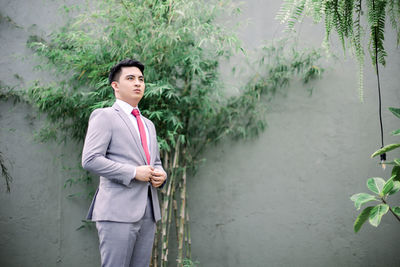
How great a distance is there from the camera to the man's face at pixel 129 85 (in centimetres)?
175

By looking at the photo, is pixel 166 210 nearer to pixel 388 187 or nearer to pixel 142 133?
pixel 142 133

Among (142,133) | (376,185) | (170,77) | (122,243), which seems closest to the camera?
(122,243)

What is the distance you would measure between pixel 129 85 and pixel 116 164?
1.51 feet

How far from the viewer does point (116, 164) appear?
157 centimetres

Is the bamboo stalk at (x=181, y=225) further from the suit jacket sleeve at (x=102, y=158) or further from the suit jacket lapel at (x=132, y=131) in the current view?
the suit jacket sleeve at (x=102, y=158)

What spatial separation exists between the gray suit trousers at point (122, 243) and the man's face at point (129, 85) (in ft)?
2.16

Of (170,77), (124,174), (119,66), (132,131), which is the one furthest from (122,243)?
(170,77)

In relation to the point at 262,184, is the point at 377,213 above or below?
below

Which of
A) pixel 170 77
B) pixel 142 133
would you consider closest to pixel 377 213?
pixel 142 133

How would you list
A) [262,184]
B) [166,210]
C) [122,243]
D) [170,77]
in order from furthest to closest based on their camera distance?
[262,184]
[170,77]
[166,210]
[122,243]

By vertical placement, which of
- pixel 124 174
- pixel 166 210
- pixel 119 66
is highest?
pixel 119 66

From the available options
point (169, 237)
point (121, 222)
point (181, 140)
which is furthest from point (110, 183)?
point (169, 237)

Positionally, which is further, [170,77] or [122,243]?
[170,77]

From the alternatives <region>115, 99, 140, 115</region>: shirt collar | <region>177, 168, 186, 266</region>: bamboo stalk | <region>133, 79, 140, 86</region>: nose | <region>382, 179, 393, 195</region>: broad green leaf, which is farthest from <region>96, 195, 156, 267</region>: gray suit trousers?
<region>382, 179, 393, 195</region>: broad green leaf
